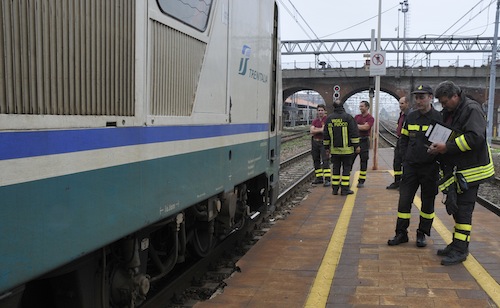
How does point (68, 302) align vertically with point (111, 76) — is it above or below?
below

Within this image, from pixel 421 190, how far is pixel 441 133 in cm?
86

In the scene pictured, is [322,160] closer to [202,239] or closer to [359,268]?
[359,268]

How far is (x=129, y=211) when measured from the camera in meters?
2.71

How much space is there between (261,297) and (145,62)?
2.39 m

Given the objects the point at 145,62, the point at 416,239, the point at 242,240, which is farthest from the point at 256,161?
the point at 145,62

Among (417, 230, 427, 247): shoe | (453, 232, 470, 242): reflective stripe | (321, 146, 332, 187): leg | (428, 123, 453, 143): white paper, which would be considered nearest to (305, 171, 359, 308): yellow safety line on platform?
(417, 230, 427, 247): shoe

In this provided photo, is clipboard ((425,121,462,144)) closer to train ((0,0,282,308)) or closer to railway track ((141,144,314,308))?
train ((0,0,282,308))

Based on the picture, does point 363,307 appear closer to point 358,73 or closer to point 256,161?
point 256,161

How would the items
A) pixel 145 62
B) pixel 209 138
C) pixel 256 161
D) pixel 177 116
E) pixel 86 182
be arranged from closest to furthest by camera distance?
pixel 86 182, pixel 145 62, pixel 177 116, pixel 209 138, pixel 256 161

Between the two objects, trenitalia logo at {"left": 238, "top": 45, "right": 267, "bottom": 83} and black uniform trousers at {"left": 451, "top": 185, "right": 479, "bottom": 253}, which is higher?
trenitalia logo at {"left": 238, "top": 45, "right": 267, "bottom": 83}

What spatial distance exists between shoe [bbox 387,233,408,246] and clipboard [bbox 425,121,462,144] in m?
1.33

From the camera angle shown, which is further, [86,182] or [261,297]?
[261,297]

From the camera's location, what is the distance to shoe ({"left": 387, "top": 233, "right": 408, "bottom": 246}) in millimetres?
5784

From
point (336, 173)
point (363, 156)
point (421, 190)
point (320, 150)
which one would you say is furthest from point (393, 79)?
point (421, 190)
